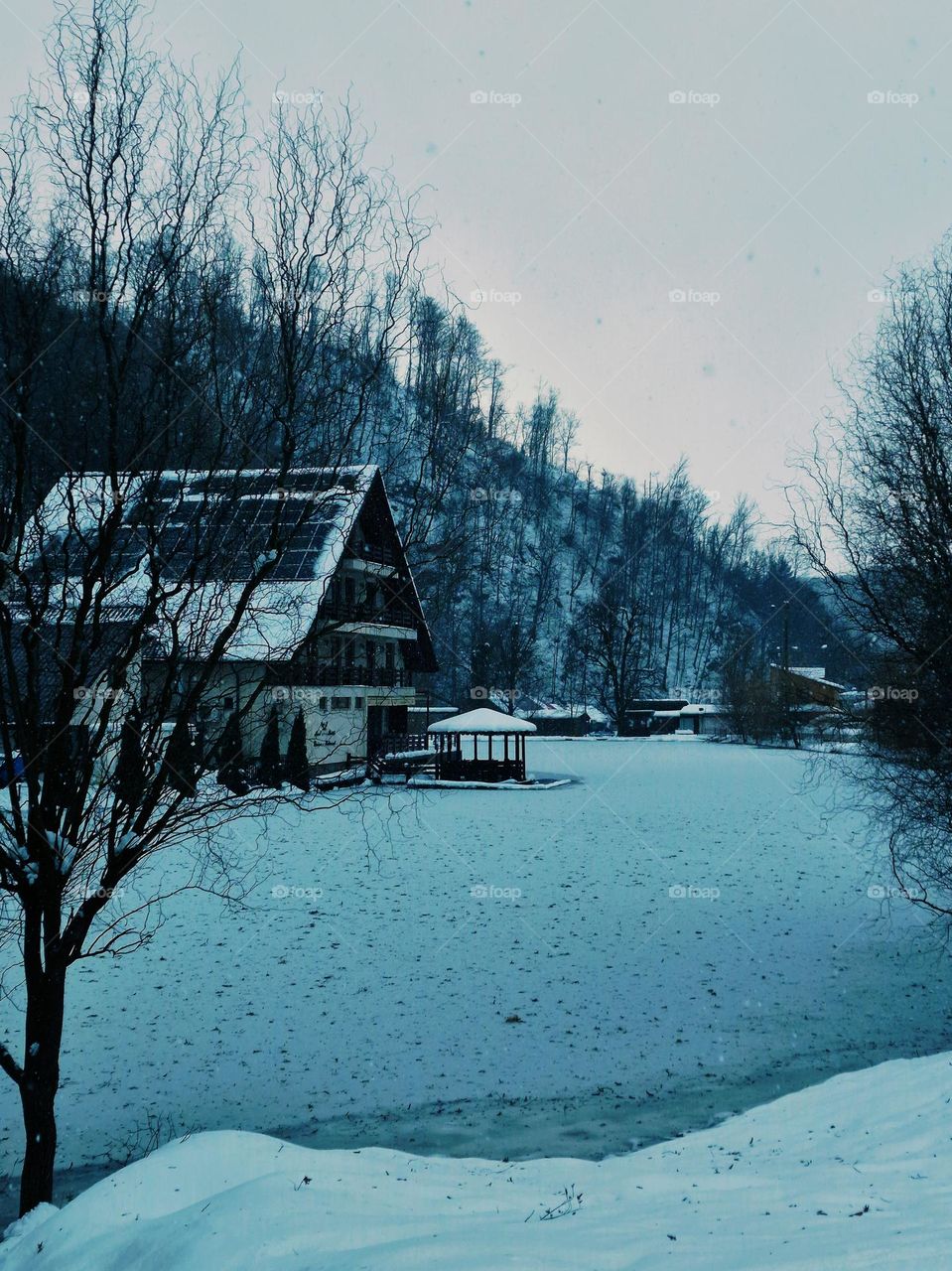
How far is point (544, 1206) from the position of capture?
4.97 m

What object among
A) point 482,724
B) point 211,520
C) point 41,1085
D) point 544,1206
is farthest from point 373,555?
point 482,724

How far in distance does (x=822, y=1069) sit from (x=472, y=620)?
68.5m

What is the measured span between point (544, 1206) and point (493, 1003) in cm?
442

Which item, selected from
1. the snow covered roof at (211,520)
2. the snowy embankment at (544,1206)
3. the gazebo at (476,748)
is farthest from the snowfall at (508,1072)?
the gazebo at (476,748)

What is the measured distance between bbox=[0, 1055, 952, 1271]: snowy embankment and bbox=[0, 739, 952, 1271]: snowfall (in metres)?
0.02

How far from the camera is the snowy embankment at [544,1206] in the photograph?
4.05 meters

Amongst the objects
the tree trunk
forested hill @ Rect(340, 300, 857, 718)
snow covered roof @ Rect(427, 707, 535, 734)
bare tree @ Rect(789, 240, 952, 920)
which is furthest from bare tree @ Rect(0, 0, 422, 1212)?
forested hill @ Rect(340, 300, 857, 718)

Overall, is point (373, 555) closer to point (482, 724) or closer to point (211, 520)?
point (211, 520)

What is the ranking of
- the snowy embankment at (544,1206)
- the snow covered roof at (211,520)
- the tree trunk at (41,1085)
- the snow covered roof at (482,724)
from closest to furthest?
1. the snowy embankment at (544,1206)
2. the tree trunk at (41,1085)
3. the snow covered roof at (211,520)
4. the snow covered roof at (482,724)

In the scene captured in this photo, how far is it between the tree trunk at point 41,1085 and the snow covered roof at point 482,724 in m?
24.6

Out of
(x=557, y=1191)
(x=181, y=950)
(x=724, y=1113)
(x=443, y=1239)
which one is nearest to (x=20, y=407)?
(x=443, y=1239)

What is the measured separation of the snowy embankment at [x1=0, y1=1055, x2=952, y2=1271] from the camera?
405cm

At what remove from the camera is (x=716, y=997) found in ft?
31.4

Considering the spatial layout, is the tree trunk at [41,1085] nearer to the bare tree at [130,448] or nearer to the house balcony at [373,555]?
the bare tree at [130,448]
